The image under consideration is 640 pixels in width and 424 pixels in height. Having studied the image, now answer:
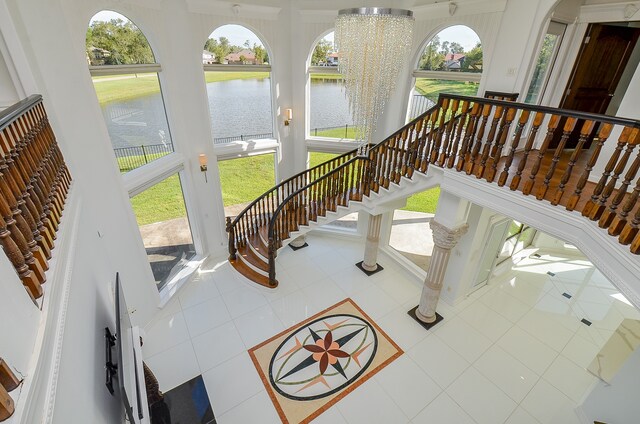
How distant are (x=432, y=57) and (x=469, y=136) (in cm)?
282

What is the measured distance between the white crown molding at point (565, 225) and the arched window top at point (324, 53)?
3.93 m

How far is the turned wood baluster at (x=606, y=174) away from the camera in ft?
6.76

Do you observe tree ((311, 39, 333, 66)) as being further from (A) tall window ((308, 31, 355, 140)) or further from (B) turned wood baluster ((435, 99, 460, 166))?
(B) turned wood baluster ((435, 99, 460, 166))

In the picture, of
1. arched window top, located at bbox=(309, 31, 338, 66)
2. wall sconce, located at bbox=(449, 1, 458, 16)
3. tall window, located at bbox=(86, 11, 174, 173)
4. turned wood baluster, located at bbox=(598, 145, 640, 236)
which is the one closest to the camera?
turned wood baluster, located at bbox=(598, 145, 640, 236)

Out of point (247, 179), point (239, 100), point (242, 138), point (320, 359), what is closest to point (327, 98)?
point (239, 100)

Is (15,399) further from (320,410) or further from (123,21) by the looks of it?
(123,21)

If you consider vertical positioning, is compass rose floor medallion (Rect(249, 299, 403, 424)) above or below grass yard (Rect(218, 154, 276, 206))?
below

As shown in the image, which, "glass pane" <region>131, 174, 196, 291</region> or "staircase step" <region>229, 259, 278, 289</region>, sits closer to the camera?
"glass pane" <region>131, 174, 196, 291</region>

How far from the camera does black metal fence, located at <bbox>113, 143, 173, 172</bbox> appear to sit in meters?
4.25

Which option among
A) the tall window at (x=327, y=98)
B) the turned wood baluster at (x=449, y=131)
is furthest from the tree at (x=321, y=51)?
the turned wood baluster at (x=449, y=131)

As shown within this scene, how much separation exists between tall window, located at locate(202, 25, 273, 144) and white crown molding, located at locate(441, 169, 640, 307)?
4.29m

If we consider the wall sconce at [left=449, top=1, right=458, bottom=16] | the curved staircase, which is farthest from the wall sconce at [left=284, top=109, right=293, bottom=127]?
the wall sconce at [left=449, top=1, right=458, bottom=16]

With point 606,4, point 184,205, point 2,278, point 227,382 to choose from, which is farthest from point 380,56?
point 227,382

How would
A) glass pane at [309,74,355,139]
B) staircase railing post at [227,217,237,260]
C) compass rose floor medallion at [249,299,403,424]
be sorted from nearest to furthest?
1. compass rose floor medallion at [249,299,403,424]
2. staircase railing post at [227,217,237,260]
3. glass pane at [309,74,355,139]
